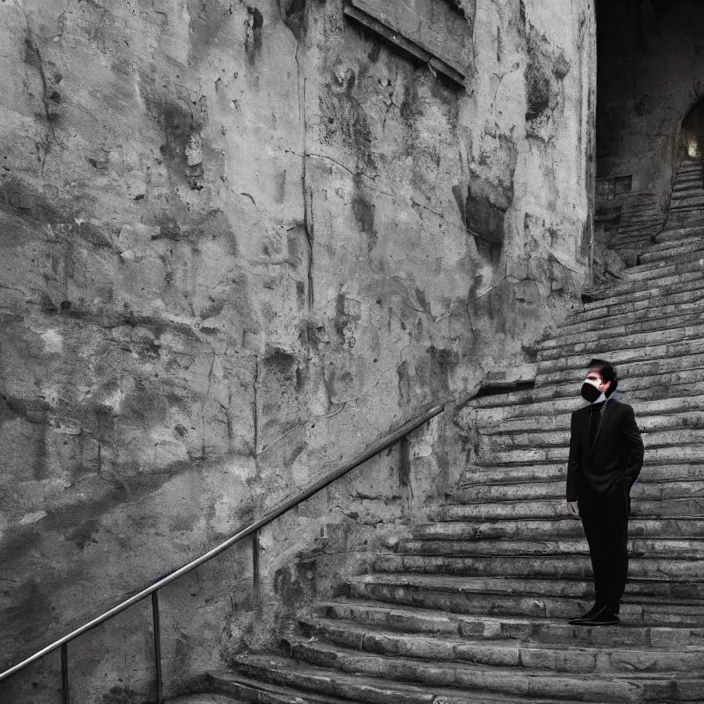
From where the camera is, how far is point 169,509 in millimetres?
5586

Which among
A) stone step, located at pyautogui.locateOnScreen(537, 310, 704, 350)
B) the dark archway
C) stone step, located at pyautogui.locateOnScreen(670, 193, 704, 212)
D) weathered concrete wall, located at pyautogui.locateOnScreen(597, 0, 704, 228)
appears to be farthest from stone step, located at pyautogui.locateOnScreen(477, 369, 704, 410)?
the dark archway

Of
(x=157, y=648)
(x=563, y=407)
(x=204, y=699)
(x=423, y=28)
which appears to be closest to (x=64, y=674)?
(x=157, y=648)

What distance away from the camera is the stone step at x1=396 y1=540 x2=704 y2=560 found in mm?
5199

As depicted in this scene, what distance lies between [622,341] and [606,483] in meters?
3.35

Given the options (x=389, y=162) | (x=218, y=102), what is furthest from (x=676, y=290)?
(x=218, y=102)

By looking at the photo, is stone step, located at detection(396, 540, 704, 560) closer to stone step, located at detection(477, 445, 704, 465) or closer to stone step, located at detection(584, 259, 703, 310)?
stone step, located at detection(477, 445, 704, 465)

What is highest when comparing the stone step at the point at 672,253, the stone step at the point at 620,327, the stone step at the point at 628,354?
the stone step at the point at 672,253

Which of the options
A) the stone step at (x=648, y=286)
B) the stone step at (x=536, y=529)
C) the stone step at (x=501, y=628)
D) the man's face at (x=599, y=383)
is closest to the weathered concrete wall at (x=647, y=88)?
the stone step at (x=648, y=286)

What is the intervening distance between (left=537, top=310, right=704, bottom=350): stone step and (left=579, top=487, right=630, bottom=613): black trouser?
3.29 m

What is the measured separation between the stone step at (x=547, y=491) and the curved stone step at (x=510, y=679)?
64.4 inches

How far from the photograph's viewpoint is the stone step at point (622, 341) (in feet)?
24.7

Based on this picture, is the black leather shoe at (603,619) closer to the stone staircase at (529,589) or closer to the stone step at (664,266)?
the stone staircase at (529,589)

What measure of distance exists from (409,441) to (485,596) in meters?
1.72

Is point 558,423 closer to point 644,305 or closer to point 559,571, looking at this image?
point 559,571
